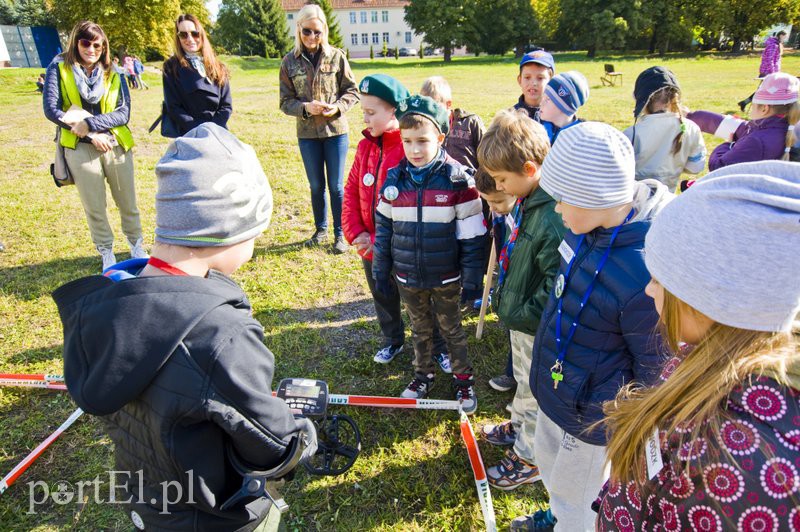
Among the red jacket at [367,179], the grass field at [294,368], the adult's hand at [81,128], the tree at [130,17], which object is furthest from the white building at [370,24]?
the red jacket at [367,179]

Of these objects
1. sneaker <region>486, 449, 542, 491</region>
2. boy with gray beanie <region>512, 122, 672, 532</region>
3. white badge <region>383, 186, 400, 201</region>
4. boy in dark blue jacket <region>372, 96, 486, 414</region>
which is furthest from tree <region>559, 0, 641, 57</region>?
boy with gray beanie <region>512, 122, 672, 532</region>

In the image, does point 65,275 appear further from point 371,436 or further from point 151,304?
point 151,304

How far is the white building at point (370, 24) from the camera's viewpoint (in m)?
72.4

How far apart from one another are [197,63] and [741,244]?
5.10 m

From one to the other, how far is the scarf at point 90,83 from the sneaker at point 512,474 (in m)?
4.63

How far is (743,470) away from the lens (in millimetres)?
837

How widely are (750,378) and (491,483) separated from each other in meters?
2.06

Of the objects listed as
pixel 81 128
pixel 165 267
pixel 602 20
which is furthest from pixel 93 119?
pixel 602 20

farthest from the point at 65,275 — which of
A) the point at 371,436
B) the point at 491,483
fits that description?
the point at 491,483

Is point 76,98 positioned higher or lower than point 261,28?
lower

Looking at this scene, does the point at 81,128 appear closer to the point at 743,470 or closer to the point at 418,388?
the point at 418,388

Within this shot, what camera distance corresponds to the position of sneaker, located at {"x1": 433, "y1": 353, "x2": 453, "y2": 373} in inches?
140

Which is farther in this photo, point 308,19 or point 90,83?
point 308,19

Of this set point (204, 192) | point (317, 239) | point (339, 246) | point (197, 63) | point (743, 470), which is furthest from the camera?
point (317, 239)
